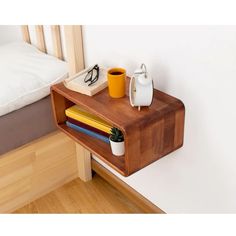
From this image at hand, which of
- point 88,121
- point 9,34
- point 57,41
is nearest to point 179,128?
point 88,121

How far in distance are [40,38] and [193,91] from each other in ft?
3.28

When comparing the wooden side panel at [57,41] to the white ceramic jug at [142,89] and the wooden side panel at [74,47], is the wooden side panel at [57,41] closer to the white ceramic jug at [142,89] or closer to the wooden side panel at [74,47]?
the wooden side panel at [74,47]

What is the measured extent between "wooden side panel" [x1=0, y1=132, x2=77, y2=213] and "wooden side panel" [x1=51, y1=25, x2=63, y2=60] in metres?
0.39

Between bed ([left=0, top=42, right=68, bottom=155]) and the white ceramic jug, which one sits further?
Result: bed ([left=0, top=42, right=68, bottom=155])

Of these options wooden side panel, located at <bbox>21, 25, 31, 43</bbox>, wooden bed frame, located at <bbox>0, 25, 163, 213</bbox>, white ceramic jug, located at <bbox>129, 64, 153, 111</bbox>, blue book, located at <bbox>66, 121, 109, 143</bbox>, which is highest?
white ceramic jug, located at <bbox>129, 64, 153, 111</bbox>

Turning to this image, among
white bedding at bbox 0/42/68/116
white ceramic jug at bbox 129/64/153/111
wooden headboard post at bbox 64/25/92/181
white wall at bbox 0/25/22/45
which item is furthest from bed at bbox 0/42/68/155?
white ceramic jug at bbox 129/64/153/111

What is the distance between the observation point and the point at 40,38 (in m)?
1.85

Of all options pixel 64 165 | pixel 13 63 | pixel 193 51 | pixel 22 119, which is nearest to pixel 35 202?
pixel 64 165

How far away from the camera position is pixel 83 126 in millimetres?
1377

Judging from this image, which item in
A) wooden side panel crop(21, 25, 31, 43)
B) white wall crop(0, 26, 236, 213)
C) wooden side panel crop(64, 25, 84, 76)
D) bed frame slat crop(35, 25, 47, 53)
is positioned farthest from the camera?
wooden side panel crop(21, 25, 31, 43)

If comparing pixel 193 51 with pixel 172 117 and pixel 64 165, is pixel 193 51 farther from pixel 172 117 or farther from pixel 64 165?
pixel 64 165

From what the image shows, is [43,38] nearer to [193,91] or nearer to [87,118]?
[87,118]

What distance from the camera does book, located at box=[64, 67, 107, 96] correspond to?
1.26 m

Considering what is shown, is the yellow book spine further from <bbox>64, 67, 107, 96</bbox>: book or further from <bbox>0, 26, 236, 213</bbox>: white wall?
<bbox>0, 26, 236, 213</bbox>: white wall
